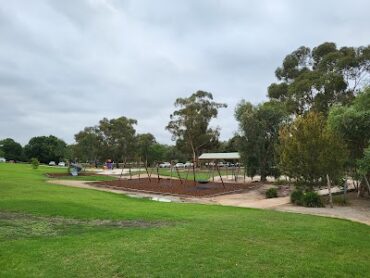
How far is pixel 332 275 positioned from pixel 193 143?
235 ft

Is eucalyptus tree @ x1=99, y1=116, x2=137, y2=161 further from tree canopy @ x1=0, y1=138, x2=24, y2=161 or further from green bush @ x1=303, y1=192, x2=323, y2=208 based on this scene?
green bush @ x1=303, y1=192, x2=323, y2=208

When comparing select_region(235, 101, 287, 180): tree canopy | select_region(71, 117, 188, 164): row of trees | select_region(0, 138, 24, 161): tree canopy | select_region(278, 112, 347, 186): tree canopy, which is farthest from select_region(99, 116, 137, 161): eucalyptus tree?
select_region(278, 112, 347, 186): tree canopy

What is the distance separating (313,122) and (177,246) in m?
12.9

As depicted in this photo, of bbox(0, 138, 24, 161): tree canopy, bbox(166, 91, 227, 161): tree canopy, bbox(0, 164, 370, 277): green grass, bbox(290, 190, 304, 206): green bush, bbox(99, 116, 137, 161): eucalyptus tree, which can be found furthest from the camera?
bbox(0, 138, 24, 161): tree canopy

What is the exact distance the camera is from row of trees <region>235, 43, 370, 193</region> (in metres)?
19.4

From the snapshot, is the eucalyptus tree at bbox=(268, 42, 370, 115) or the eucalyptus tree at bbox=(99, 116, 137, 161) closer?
the eucalyptus tree at bbox=(268, 42, 370, 115)

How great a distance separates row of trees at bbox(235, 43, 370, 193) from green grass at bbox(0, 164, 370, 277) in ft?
20.3

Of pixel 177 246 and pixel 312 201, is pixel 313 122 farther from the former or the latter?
pixel 177 246

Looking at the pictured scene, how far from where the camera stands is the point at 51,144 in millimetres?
107750

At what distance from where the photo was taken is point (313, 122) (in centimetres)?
1945

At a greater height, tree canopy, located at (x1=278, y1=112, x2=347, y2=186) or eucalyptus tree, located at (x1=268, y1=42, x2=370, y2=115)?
eucalyptus tree, located at (x1=268, y1=42, x2=370, y2=115)

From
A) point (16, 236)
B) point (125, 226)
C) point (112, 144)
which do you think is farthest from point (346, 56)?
point (112, 144)

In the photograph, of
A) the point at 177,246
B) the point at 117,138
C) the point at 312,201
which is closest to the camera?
the point at 177,246

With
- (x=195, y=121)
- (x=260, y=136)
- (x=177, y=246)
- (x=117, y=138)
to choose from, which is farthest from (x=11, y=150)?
(x=177, y=246)
